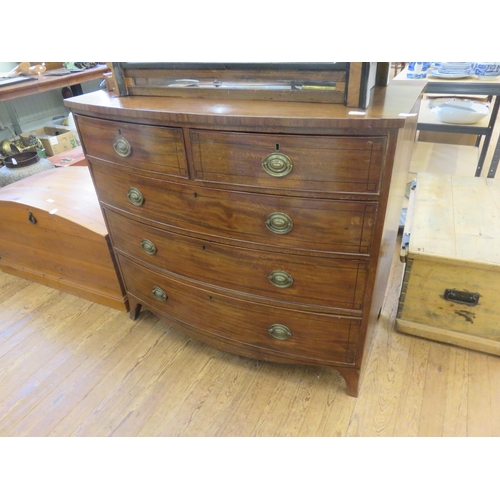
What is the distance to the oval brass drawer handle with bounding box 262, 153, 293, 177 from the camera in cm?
89

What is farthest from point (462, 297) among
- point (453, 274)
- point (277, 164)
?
point (277, 164)

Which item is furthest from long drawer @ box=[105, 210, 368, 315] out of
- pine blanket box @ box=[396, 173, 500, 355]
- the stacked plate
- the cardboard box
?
the cardboard box

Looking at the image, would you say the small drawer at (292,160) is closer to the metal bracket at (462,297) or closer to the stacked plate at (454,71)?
the metal bracket at (462,297)

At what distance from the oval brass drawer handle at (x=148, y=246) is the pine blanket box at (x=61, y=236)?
31 centimetres

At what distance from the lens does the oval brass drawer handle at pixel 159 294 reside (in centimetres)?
142

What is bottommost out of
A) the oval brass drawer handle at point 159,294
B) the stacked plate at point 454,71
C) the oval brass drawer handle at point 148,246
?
the oval brass drawer handle at point 159,294

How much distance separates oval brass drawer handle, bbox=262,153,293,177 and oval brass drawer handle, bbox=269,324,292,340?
0.53m

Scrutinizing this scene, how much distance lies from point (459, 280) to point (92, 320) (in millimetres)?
1585

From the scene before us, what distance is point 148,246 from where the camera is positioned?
1.31 m

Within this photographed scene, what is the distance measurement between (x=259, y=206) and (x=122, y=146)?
47 cm

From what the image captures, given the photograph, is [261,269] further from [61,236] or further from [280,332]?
[61,236]

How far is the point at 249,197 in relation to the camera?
0.98 metres

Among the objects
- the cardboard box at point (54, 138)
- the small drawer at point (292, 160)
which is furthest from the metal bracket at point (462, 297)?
the cardboard box at point (54, 138)
